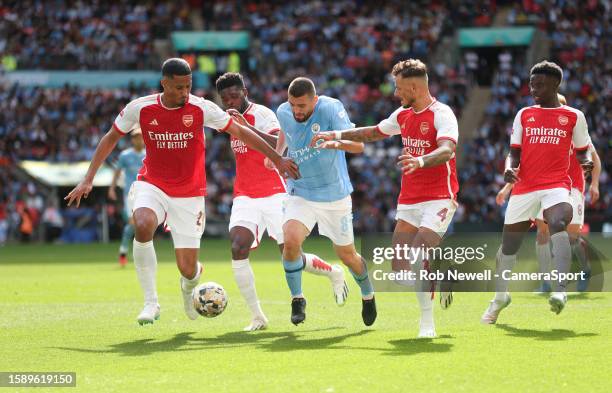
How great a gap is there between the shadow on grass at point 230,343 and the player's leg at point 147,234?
475 mm

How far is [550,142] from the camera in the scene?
1101cm

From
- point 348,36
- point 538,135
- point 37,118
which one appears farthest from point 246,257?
point 348,36

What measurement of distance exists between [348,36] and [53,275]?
79.1 ft

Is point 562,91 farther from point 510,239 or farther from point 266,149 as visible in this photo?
point 266,149

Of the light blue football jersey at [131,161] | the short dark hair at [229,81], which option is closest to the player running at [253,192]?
the short dark hair at [229,81]

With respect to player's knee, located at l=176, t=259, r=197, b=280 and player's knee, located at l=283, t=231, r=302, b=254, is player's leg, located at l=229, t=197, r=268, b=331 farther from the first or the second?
player's knee, located at l=283, t=231, r=302, b=254

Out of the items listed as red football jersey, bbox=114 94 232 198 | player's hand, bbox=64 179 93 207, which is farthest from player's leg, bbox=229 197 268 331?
player's hand, bbox=64 179 93 207

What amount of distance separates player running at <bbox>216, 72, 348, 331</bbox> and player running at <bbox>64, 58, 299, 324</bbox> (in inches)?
19.5

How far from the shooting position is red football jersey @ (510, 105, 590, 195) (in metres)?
11.0

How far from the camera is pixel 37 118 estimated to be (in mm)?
36750

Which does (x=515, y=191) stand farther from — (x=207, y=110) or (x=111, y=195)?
(x=111, y=195)

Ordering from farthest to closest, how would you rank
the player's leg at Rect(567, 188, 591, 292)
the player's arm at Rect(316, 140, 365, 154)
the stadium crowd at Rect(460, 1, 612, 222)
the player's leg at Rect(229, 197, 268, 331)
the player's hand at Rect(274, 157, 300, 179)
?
1. the stadium crowd at Rect(460, 1, 612, 222)
2. the player's leg at Rect(567, 188, 591, 292)
3. the player's leg at Rect(229, 197, 268, 331)
4. the player's hand at Rect(274, 157, 300, 179)
5. the player's arm at Rect(316, 140, 365, 154)

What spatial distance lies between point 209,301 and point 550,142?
391cm

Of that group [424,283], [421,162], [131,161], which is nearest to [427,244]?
[424,283]
